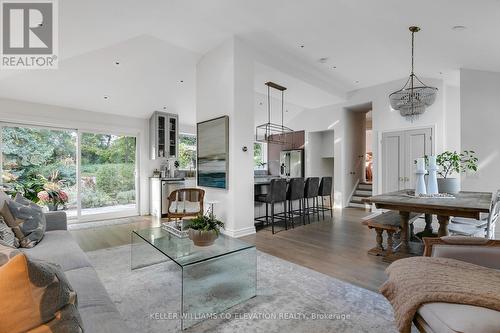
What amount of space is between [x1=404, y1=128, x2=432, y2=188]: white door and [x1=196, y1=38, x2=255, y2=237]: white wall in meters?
3.99

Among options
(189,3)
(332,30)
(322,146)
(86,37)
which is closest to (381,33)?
(332,30)

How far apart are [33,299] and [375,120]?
7196 millimetres

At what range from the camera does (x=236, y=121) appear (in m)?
4.35

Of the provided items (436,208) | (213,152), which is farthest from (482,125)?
(213,152)

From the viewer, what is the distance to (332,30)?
157 inches

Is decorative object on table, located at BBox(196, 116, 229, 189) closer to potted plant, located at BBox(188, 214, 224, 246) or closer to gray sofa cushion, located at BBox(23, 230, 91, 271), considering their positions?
potted plant, located at BBox(188, 214, 224, 246)

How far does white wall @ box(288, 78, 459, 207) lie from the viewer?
222 inches

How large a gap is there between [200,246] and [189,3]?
10.1ft

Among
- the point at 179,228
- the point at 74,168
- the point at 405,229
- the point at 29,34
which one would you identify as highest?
the point at 29,34

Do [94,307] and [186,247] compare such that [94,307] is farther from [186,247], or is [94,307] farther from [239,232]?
[239,232]

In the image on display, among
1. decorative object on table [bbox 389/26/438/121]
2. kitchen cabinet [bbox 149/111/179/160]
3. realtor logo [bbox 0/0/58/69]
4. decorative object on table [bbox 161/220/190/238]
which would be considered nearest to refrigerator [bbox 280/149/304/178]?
kitchen cabinet [bbox 149/111/179/160]

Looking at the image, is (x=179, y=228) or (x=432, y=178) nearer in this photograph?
(x=179, y=228)

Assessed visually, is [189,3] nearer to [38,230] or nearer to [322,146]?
[38,230]

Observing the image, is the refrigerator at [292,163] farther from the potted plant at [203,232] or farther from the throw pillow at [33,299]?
the throw pillow at [33,299]
